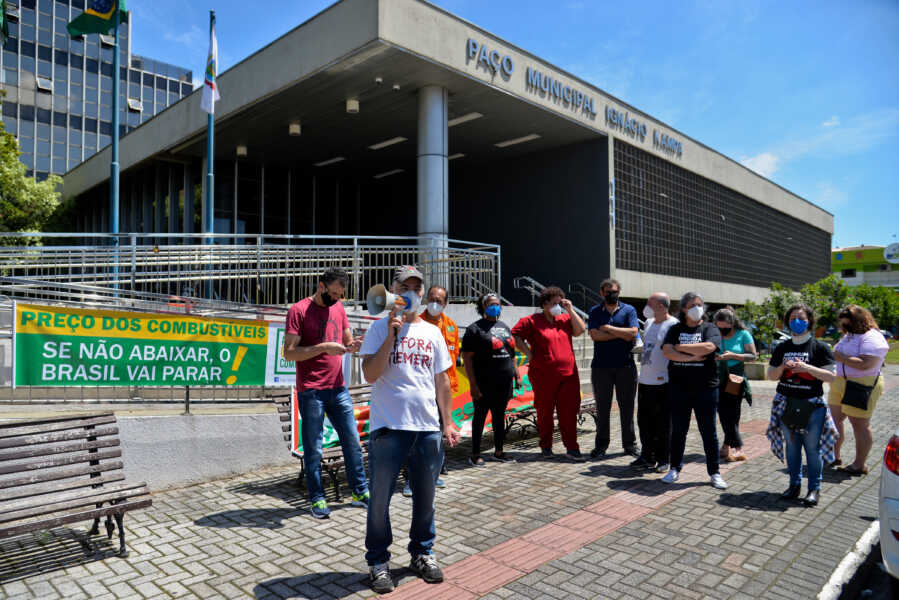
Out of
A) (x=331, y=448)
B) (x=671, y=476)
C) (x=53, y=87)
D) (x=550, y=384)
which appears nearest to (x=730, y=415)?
(x=671, y=476)

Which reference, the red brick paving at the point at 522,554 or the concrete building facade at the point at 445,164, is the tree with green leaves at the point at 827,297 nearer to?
the concrete building facade at the point at 445,164

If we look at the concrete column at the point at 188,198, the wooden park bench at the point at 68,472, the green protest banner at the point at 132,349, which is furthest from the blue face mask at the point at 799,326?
the concrete column at the point at 188,198

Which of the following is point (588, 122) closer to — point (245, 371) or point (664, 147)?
point (664, 147)

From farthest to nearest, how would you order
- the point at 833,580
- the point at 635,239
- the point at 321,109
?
the point at 635,239 < the point at 321,109 < the point at 833,580

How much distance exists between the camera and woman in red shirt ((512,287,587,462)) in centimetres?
685

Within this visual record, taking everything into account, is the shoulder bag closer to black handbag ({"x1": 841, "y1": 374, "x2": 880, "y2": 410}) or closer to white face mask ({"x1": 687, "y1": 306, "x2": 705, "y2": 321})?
black handbag ({"x1": 841, "y1": 374, "x2": 880, "y2": 410})

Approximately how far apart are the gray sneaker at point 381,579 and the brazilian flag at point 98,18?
17.8m

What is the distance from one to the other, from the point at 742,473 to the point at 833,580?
2846 millimetres

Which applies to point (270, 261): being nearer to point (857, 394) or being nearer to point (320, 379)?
point (320, 379)

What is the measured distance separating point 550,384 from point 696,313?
1901mm

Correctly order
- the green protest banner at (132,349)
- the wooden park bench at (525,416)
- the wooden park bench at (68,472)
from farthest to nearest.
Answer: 1. the wooden park bench at (525,416)
2. the green protest banner at (132,349)
3. the wooden park bench at (68,472)

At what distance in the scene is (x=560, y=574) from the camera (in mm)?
3830

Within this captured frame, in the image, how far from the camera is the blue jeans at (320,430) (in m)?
4.98

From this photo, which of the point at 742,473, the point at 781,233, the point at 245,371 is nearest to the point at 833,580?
the point at 742,473
